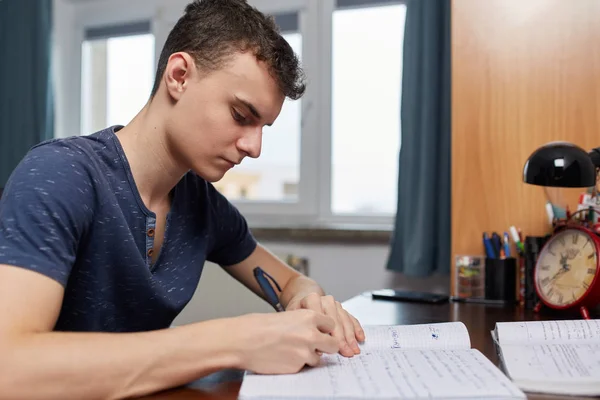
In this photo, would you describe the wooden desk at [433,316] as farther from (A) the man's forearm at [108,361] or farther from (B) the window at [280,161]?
(B) the window at [280,161]

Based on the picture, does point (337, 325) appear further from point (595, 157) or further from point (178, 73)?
point (595, 157)

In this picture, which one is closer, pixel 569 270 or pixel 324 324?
pixel 324 324

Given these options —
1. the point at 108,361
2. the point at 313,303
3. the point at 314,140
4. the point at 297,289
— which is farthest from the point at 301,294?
the point at 314,140

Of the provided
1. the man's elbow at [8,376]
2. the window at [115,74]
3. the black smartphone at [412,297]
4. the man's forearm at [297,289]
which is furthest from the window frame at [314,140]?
the man's elbow at [8,376]

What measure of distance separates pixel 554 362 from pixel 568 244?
53 cm

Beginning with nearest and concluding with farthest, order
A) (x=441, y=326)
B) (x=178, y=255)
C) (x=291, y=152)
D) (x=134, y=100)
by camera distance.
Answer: (x=441, y=326)
(x=178, y=255)
(x=291, y=152)
(x=134, y=100)

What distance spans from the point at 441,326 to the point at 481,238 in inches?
23.4

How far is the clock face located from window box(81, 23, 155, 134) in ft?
6.62

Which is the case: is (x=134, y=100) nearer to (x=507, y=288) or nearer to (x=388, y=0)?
(x=388, y=0)

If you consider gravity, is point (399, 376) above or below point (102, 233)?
below

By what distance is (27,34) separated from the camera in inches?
102

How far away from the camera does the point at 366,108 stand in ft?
7.63

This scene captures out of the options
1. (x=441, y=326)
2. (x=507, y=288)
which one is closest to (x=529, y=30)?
(x=507, y=288)

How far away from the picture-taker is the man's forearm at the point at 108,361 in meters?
0.58
